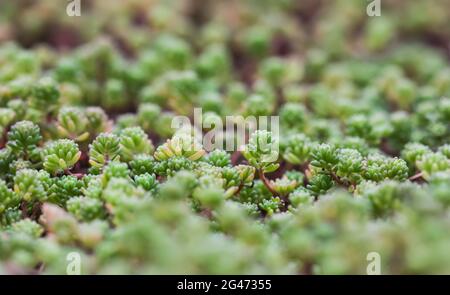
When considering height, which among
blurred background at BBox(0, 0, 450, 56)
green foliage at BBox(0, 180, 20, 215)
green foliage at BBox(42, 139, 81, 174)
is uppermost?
blurred background at BBox(0, 0, 450, 56)

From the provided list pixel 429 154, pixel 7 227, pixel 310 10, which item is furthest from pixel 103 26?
pixel 429 154

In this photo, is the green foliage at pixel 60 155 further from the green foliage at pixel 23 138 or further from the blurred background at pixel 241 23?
the blurred background at pixel 241 23

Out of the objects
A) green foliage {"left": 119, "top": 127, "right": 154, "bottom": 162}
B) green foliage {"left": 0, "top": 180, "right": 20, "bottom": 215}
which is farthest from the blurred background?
green foliage {"left": 0, "top": 180, "right": 20, "bottom": 215}

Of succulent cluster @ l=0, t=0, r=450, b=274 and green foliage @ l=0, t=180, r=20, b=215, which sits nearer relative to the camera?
succulent cluster @ l=0, t=0, r=450, b=274

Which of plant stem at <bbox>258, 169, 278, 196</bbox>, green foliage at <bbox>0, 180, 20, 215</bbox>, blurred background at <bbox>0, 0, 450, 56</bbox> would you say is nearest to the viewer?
green foliage at <bbox>0, 180, 20, 215</bbox>

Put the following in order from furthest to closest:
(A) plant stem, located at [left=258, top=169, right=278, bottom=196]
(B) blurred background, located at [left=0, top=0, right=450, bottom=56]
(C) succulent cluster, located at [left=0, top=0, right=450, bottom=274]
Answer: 1. (B) blurred background, located at [left=0, top=0, right=450, bottom=56]
2. (A) plant stem, located at [left=258, top=169, right=278, bottom=196]
3. (C) succulent cluster, located at [left=0, top=0, right=450, bottom=274]

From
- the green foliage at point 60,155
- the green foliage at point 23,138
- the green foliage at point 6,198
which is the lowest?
the green foliage at point 6,198

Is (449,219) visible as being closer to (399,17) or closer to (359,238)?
(359,238)

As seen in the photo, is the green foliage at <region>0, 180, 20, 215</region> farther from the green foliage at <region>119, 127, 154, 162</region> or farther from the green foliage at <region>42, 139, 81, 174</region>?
the green foliage at <region>119, 127, 154, 162</region>

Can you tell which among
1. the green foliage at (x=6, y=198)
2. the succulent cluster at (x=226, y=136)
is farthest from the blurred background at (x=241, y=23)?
the green foliage at (x=6, y=198)
